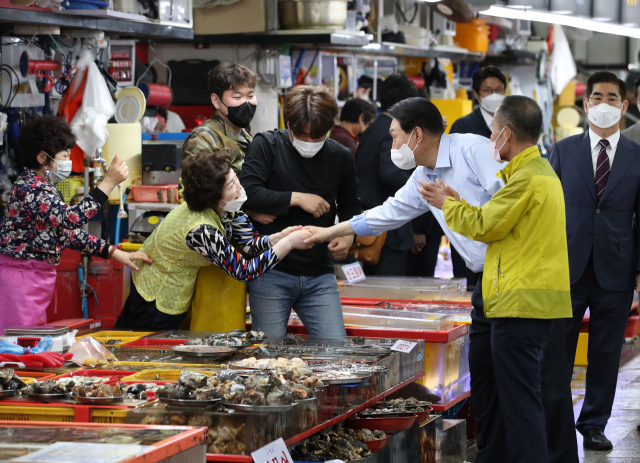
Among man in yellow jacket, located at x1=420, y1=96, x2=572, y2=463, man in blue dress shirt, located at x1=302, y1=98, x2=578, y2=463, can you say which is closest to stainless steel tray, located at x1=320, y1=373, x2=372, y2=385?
man in yellow jacket, located at x1=420, y1=96, x2=572, y2=463

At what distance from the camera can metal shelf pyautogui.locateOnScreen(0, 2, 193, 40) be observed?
5.33 metres

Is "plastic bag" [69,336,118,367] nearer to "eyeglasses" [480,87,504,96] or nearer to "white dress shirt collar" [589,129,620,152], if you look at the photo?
"white dress shirt collar" [589,129,620,152]

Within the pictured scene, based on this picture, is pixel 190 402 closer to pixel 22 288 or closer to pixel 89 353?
pixel 89 353

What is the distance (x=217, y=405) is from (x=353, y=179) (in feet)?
6.77

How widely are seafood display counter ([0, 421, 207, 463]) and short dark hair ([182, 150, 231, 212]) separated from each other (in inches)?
67.9

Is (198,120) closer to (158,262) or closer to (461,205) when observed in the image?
(158,262)

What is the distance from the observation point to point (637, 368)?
→ 23.1ft

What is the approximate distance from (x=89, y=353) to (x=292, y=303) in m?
1.22

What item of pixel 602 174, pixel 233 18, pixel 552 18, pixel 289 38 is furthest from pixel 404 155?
pixel 233 18

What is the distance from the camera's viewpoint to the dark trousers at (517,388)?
11.8ft

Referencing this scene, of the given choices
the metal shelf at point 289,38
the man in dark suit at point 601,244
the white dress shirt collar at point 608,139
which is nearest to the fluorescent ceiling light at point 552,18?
the white dress shirt collar at point 608,139

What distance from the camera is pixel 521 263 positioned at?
355 cm

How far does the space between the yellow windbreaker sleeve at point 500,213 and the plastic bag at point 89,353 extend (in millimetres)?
1580

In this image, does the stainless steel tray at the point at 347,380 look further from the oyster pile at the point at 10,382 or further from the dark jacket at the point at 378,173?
the dark jacket at the point at 378,173
